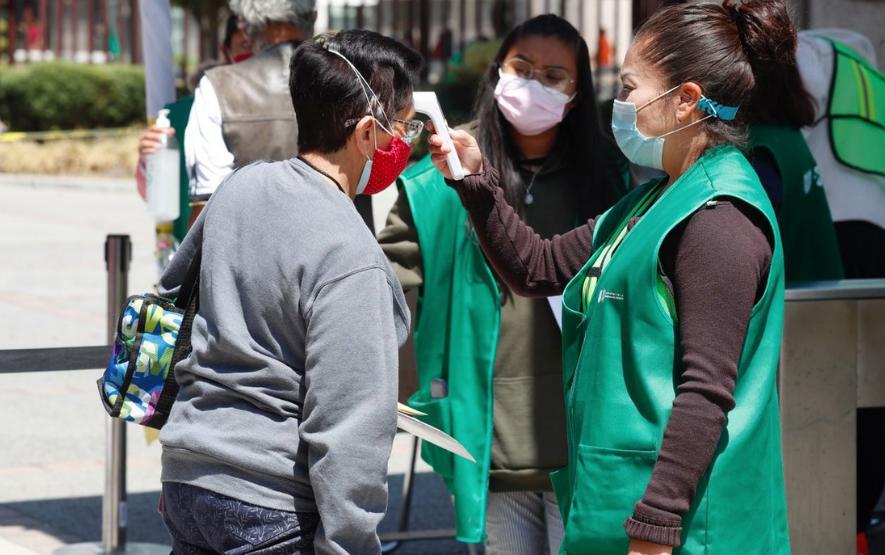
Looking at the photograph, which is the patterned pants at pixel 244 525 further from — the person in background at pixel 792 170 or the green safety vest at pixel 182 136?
the green safety vest at pixel 182 136

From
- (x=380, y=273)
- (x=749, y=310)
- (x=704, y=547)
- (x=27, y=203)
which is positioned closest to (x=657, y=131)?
(x=749, y=310)

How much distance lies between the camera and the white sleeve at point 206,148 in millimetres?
4258

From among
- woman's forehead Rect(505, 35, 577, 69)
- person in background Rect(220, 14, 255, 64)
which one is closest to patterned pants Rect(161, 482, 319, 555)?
woman's forehead Rect(505, 35, 577, 69)

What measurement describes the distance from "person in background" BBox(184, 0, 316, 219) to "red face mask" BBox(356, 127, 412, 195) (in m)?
1.63

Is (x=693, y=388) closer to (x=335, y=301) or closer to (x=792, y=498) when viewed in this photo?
(x=335, y=301)

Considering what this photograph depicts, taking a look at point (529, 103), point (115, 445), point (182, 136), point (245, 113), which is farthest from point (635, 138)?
point (115, 445)

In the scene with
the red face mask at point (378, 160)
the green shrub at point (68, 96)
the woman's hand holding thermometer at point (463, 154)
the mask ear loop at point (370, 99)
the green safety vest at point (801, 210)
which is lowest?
the green shrub at point (68, 96)

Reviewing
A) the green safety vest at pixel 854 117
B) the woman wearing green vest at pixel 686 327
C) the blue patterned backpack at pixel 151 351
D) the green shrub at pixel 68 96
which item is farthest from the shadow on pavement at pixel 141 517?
the green shrub at pixel 68 96

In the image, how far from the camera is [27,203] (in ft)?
56.1

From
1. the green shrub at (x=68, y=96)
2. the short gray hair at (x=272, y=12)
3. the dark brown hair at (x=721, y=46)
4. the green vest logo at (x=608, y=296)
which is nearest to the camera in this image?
the green vest logo at (x=608, y=296)

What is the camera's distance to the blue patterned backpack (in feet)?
8.12

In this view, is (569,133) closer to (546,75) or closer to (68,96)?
(546,75)

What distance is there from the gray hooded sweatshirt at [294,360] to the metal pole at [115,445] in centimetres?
233

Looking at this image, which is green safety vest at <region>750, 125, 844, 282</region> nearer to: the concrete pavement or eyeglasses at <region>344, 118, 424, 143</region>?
eyeglasses at <region>344, 118, 424, 143</region>
